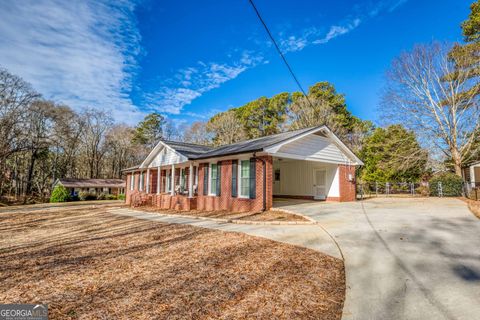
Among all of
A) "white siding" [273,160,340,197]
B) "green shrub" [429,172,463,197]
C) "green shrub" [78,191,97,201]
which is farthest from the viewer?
"green shrub" [78,191,97,201]

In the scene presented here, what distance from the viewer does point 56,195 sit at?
30531mm

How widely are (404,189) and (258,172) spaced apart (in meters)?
21.1

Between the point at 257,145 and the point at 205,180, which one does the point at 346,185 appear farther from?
the point at 205,180

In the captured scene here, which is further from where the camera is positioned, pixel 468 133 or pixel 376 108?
pixel 376 108

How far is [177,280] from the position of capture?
3.85 metres

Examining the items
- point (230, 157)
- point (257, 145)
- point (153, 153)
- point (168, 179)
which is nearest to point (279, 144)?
point (257, 145)

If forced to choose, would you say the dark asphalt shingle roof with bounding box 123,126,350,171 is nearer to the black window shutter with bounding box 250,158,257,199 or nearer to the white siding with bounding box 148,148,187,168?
the white siding with bounding box 148,148,187,168

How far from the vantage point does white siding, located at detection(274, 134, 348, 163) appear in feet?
41.2

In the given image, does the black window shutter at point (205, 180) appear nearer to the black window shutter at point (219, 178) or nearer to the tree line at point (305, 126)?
the black window shutter at point (219, 178)

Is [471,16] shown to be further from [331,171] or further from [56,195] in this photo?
[56,195]

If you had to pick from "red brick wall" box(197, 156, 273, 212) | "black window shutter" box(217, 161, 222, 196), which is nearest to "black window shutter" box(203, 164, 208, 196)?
"red brick wall" box(197, 156, 273, 212)

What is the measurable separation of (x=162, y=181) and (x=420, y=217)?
18.3 metres

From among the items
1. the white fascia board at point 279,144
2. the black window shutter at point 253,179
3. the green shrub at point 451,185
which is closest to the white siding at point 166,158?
the black window shutter at point 253,179

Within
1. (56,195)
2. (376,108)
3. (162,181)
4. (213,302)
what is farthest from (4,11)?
(56,195)
